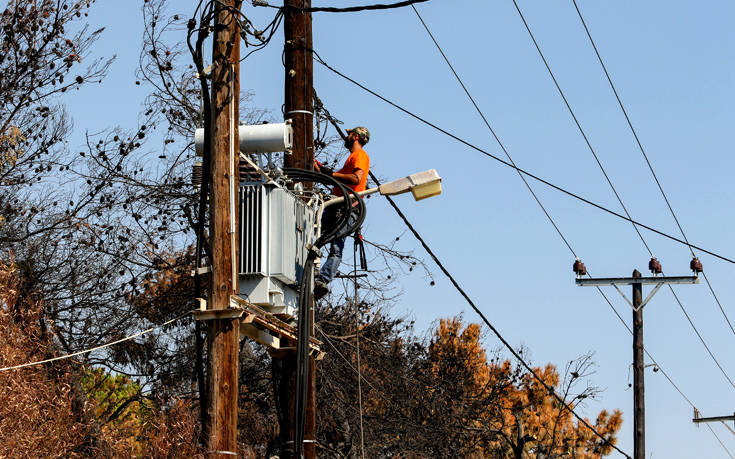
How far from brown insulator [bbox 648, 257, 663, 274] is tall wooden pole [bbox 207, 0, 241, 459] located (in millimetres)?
16186

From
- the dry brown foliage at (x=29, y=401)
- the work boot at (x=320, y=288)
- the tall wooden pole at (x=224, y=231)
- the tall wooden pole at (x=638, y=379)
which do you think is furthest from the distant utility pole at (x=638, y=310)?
the tall wooden pole at (x=224, y=231)

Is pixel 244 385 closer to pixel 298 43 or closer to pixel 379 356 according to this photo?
pixel 379 356

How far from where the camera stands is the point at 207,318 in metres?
7.89

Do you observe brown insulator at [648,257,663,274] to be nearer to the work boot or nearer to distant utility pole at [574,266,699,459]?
distant utility pole at [574,266,699,459]

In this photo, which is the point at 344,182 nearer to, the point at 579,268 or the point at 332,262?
the point at 332,262

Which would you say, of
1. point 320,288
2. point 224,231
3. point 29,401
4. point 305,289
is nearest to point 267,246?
point 224,231

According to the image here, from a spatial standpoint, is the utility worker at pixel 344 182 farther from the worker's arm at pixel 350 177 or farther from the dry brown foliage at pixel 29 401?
the dry brown foliage at pixel 29 401

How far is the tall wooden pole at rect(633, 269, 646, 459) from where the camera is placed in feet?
72.8

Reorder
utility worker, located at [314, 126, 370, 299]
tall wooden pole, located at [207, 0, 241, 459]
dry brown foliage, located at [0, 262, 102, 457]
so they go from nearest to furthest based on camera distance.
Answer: tall wooden pole, located at [207, 0, 241, 459]
utility worker, located at [314, 126, 370, 299]
dry brown foliage, located at [0, 262, 102, 457]

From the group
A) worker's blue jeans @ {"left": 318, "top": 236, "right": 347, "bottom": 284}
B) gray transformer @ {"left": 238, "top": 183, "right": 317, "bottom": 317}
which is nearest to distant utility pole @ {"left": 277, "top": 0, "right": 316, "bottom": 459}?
worker's blue jeans @ {"left": 318, "top": 236, "right": 347, "bottom": 284}

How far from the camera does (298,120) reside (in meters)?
10.6

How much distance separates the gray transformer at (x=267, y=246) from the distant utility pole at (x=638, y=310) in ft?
49.1

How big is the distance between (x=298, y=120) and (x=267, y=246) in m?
2.48

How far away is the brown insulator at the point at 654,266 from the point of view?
74.8ft
